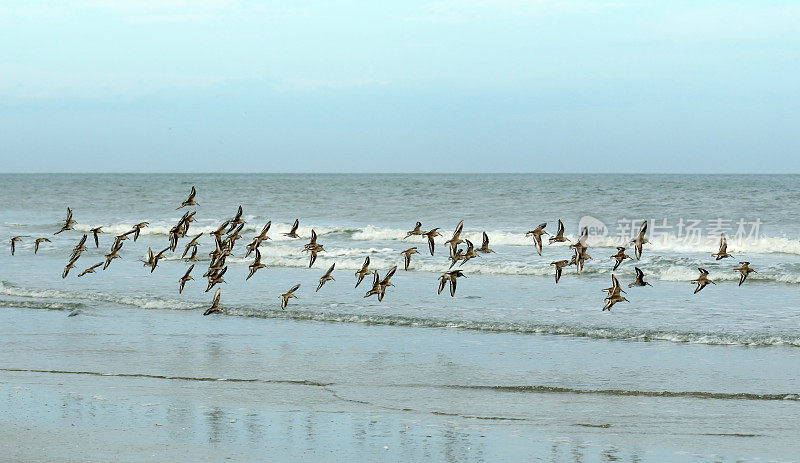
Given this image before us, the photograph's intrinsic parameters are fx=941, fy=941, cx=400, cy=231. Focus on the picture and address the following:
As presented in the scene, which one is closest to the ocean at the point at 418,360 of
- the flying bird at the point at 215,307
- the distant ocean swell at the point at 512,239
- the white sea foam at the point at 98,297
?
the white sea foam at the point at 98,297

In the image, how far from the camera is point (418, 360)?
40.9ft

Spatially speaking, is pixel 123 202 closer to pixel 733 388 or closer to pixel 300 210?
pixel 300 210

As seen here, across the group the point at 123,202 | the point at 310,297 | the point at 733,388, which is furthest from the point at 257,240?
the point at 123,202

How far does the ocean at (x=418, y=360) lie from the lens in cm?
864

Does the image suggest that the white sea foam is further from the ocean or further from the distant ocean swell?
the distant ocean swell

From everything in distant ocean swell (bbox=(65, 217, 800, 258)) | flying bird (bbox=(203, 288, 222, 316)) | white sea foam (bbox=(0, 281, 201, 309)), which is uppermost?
distant ocean swell (bbox=(65, 217, 800, 258))

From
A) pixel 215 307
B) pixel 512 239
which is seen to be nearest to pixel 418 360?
pixel 215 307

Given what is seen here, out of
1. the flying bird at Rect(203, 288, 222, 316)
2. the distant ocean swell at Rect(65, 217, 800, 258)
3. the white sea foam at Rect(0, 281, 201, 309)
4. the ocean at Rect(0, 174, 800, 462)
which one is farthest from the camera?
the distant ocean swell at Rect(65, 217, 800, 258)

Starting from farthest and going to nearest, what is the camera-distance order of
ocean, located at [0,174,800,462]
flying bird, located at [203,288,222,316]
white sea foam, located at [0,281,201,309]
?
white sea foam, located at [0,281,201,309], flying bird, located at [203,288,222,316], ocean, located at [0,174,800,462]

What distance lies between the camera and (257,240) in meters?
17.1

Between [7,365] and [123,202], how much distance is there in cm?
5258

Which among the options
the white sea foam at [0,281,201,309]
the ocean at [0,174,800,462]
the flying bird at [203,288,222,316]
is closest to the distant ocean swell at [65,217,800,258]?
the ocean at [0,174,800,462]

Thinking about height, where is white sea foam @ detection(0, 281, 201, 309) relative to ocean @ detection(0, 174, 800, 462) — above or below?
below

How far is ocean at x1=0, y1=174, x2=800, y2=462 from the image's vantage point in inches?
340
